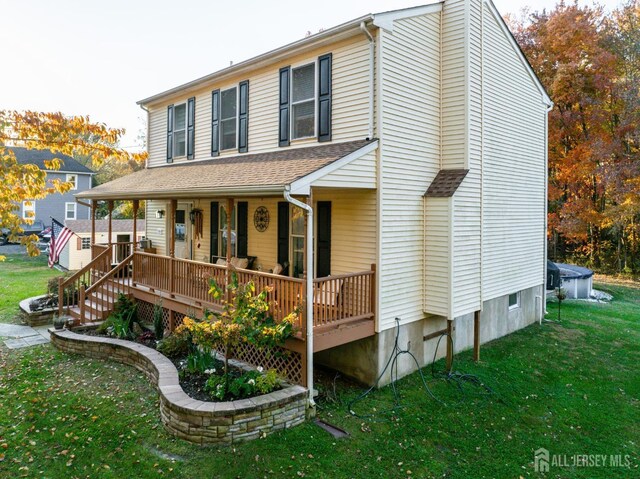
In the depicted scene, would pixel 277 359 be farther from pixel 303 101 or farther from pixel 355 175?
pixel 303 101

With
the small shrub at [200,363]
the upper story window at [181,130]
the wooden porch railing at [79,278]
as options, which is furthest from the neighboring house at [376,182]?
the wooden porch railing at [79,278]

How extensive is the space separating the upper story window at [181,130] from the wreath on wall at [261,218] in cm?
352

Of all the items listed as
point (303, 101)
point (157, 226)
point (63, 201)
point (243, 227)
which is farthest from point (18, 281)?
point (63, 201)

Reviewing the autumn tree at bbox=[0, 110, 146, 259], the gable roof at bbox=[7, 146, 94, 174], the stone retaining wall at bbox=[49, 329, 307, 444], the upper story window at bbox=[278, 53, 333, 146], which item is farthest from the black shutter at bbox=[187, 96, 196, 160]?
the gable roof at bbox=[7, 146, 94, 174]

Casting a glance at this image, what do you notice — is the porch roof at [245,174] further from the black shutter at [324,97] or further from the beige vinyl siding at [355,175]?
the black shutter at [324,97]

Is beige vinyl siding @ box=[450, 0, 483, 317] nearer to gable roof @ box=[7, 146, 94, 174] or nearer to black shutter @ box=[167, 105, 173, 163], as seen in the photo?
black shutter @ box=[167, 105, 173, 163]

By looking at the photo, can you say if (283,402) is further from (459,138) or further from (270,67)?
(270,67)

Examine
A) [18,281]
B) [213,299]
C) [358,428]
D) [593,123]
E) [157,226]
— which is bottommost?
[358,428]

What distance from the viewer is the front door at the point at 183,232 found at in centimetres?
1438

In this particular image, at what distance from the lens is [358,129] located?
29.8 feet

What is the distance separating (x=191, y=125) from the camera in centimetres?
1390

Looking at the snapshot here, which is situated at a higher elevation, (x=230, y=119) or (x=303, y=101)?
(x=230, y=119)

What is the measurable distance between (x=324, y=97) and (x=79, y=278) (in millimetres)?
Answer: 9019

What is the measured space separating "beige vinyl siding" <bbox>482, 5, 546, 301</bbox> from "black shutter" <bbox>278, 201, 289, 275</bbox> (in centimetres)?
477
